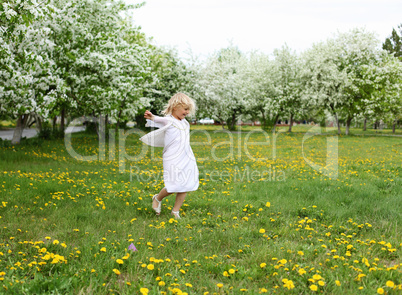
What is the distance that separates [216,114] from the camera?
38.9 meters

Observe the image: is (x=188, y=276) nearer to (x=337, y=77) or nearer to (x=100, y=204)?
(x=100, y=204)

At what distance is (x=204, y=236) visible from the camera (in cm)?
491

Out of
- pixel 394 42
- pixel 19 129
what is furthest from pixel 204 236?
pixel 394 42

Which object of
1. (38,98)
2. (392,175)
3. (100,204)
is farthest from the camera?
(38,98)

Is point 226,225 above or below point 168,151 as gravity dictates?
below

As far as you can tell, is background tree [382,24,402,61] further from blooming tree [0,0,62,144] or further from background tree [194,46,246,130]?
blooming tree [0,0,62,144]

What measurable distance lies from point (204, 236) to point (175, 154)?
166 cm

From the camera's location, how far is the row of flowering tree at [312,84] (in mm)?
32062

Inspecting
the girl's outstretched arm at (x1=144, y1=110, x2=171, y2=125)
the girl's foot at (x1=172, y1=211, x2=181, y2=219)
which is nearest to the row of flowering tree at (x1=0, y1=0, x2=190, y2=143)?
the girl's outstretched arm at (x1=144, y1=110, x2=171, y2=125)

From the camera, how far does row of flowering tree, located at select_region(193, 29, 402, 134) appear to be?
32062mm

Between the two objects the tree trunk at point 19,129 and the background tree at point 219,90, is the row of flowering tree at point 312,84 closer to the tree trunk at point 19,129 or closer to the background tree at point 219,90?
the background tree at point 219,90

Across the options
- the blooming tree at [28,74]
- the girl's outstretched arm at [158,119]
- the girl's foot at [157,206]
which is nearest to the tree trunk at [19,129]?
the blooming tree at [28,74]

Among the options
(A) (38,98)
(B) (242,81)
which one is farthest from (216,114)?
(A) (38,98)

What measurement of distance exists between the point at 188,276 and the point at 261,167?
8.55m
